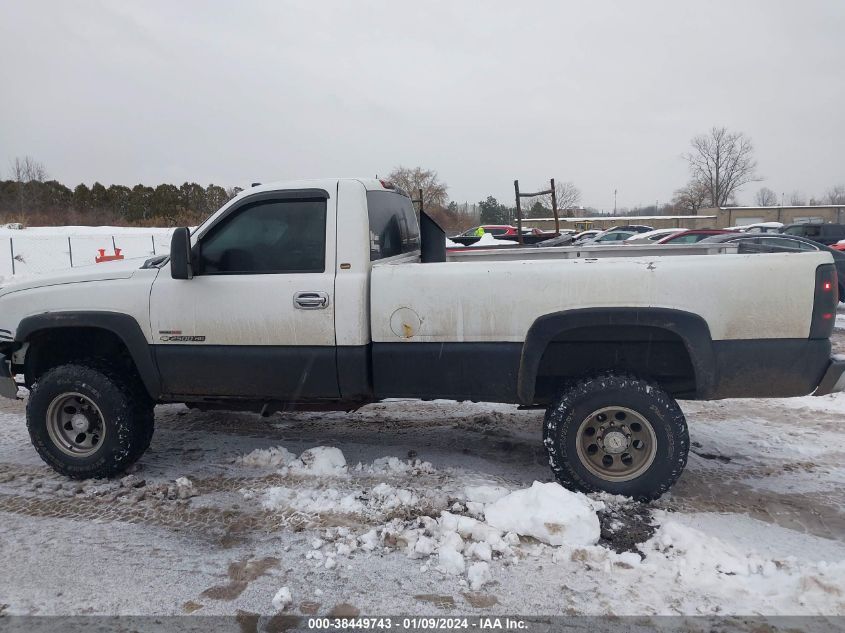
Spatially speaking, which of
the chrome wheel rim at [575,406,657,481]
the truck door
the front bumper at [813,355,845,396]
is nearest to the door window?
the truck door

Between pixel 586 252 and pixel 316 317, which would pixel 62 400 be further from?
pixel 586 252

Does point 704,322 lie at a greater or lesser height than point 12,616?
greater

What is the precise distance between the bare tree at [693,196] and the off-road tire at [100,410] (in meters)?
76.0

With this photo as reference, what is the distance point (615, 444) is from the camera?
12.4 feet

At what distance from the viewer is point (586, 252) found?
4.92 meters

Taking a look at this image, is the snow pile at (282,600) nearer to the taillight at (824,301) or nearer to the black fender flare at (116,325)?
the black fender flare at (116,325)

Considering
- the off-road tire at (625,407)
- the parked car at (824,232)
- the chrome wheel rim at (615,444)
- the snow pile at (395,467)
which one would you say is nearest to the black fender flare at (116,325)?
the snow pile at (395,467)

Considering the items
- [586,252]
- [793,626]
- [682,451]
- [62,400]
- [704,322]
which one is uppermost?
[586,252]

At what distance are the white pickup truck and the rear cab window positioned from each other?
3cm

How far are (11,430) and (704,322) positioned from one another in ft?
18.9

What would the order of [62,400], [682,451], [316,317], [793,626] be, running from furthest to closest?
1. [62,400]
2. [316,317]
3. [682,451]
4. [793,626]

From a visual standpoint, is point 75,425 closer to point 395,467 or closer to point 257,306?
point 257,306

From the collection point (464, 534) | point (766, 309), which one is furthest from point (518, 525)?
point (766, 309)

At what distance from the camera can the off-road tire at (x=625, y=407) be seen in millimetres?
3654
